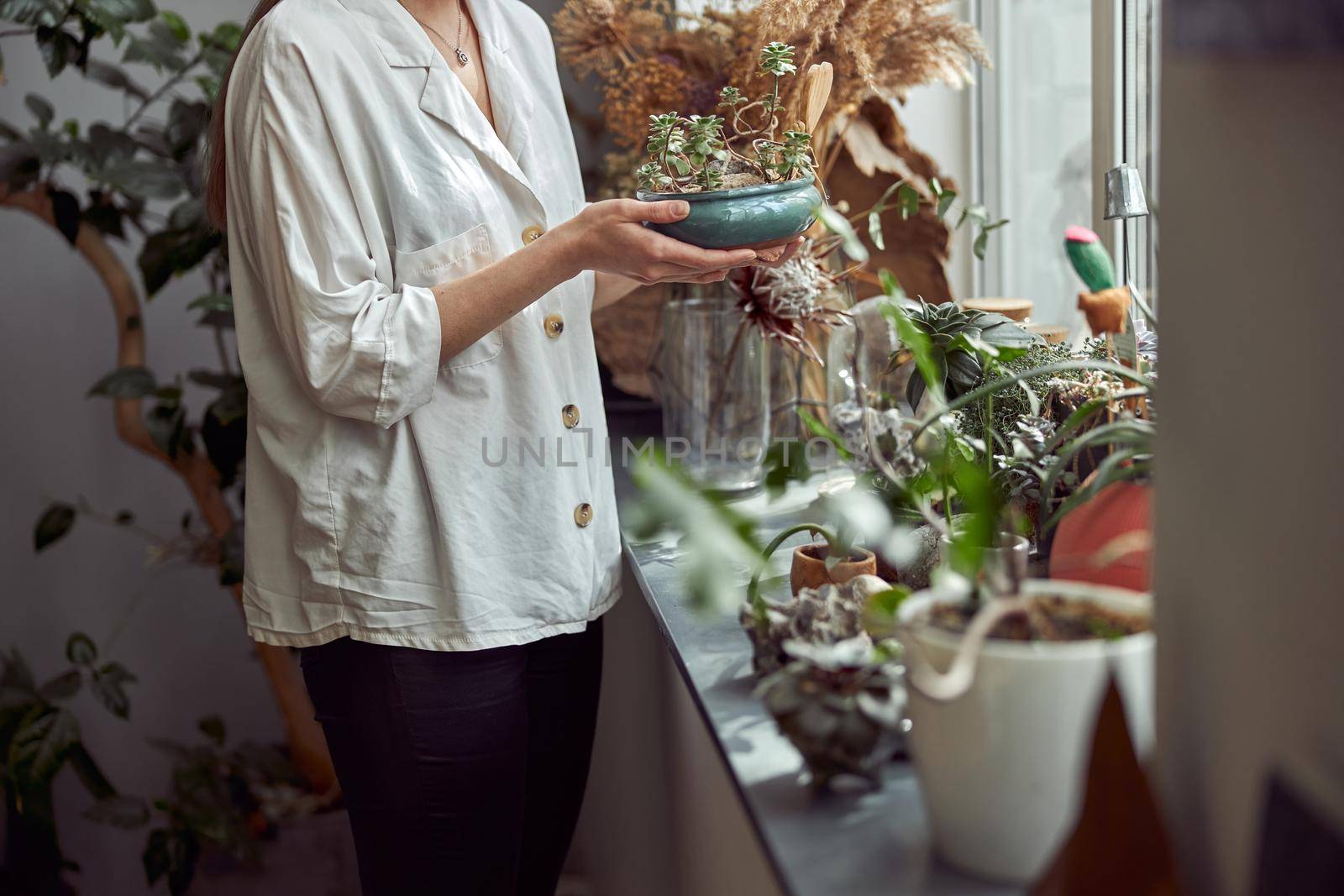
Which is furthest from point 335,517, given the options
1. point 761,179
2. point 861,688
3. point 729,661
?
point 861,688

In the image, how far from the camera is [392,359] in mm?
1081

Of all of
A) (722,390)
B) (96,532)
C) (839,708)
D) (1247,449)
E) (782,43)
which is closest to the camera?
(1247,449)

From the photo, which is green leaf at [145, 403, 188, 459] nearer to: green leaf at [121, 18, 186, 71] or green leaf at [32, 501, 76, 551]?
green leaf at [32, 501, 76, 551]

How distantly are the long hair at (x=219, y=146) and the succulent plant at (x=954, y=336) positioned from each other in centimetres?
69

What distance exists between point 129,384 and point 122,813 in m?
0.71

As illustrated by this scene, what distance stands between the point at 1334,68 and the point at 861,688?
424mm

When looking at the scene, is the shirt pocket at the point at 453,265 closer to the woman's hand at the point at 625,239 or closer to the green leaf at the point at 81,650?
the woman's hand at the point at 625,239

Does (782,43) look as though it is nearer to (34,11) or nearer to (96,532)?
(34,11)

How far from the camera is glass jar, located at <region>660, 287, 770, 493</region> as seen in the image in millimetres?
1587

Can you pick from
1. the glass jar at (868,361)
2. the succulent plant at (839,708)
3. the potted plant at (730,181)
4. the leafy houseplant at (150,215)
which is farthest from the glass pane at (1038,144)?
the leafy houseplant at (150,215)

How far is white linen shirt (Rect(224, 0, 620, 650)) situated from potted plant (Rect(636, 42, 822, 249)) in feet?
0.52

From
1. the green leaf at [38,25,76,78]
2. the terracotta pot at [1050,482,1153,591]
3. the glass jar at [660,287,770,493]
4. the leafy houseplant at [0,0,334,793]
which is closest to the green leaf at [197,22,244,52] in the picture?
the leafy houseplant at [0,0,334,793]

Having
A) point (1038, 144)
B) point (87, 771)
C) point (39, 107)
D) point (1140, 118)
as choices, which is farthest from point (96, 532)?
point (1140, 118)

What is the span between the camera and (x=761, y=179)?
3.86 ft
